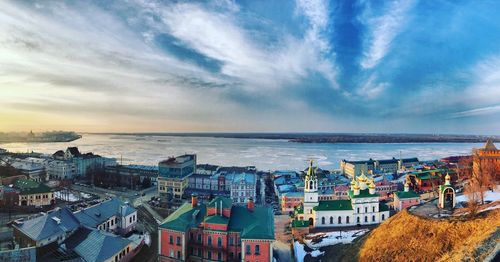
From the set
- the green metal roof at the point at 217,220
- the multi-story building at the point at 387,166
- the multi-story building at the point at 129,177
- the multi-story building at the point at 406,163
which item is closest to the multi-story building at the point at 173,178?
the multi-story building at the point at 129,177

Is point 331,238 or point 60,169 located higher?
point 60,169

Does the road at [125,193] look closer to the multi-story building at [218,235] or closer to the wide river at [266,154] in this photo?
the multi-story building at [218,235]

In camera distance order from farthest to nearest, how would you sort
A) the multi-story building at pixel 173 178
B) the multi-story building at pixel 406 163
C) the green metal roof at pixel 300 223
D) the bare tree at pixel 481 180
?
the multi-story building at pixel 406 163 → the multi-story building at pixel 173 178 → the green metal roof at pixel 300 223 → the bare tree at pixel 481 180

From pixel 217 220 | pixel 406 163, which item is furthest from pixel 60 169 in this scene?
pixel 406 163

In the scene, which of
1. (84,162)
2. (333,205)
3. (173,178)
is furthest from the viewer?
(84,162)

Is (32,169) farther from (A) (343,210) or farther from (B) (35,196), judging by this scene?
(A) (343,210)

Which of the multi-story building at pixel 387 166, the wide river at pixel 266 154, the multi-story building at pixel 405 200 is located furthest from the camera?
the wide river at pixel 266 154

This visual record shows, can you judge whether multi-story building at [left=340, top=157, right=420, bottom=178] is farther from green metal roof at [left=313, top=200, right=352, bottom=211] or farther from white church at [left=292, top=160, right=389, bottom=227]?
green metal roof at [left=313, top=200, right=352, bottom=211]
